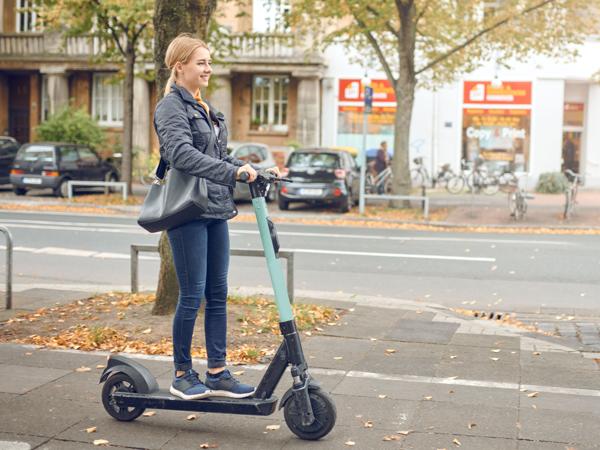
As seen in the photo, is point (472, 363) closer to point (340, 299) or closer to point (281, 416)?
point (281, 416)

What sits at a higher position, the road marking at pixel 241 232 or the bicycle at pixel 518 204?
the bicycle at pixel 518 204

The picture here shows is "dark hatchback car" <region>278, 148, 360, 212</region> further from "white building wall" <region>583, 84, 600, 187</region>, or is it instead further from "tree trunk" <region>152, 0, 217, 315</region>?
"tree trunk" <region>152, 0, 217, 315</region>

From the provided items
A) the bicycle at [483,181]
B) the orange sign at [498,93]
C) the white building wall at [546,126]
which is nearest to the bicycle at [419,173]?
the bicycle at [483,181]

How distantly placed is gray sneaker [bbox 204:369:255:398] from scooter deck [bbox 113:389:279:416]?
4cm

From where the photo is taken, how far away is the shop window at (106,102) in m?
39.1

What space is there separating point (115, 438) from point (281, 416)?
0.92 m

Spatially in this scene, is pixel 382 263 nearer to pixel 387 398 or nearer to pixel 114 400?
pixel 387 398

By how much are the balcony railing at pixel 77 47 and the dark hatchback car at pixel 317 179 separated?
12048 mm

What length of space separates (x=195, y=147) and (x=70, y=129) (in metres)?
28.3

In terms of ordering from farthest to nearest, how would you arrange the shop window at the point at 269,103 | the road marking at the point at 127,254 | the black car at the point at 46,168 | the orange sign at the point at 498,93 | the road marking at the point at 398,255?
the shop window at the point at 269,103
the orange sign at the point at 498,93
the black car at the point at 46,168
the road marking at the point at 398,255
the road marking at the point at 127,254

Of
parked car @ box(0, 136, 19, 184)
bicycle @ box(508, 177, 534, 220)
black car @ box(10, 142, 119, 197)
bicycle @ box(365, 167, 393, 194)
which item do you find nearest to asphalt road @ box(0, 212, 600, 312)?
bicycle @ box(508, 177, 534, 220)

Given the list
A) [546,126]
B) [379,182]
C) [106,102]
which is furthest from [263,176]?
[106,102]

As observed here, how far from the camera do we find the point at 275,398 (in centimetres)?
511

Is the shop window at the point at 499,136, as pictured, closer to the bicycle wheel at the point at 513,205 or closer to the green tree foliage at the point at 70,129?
the bicycle wheel at the point at 513,205
